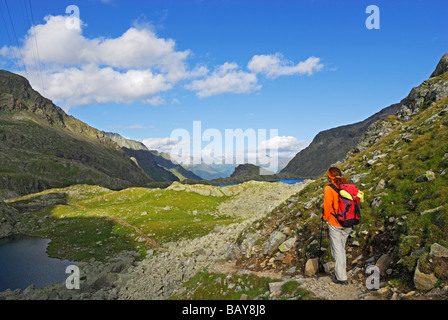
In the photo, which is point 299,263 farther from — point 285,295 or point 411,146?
point 411,146

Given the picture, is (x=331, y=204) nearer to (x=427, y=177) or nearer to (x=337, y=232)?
(x=337, y=232)

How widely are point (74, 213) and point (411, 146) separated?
104m

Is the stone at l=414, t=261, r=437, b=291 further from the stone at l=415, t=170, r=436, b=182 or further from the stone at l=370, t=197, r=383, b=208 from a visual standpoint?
the stone at l=415, t=170, r=436, b=182

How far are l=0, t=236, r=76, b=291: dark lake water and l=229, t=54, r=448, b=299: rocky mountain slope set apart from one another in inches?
1736

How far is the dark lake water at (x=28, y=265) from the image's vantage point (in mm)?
45156

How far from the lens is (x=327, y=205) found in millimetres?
11695

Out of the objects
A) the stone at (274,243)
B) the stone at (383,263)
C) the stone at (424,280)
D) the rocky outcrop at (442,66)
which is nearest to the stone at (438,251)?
the stone at (424,280)

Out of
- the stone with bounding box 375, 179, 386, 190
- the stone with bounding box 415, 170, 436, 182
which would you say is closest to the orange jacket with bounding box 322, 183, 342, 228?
the stone with bounding box 415, 170, 436, 182

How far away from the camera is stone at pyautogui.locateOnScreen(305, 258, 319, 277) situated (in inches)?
547

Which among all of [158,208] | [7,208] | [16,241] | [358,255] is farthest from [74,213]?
[358,255]

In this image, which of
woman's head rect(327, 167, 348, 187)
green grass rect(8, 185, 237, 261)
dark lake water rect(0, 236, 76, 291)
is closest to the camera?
woman's head rect(327, 167, 348, 187)

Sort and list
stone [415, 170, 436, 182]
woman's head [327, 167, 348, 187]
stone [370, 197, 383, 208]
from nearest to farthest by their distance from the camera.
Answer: woman's head [327, 167, 348, 187], stone [415, 170, 436, 182], stone [370, 197, 383, 208]

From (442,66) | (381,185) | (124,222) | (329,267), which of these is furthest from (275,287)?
(124,222)

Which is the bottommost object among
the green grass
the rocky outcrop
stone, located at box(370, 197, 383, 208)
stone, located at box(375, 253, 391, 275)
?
the green grass
